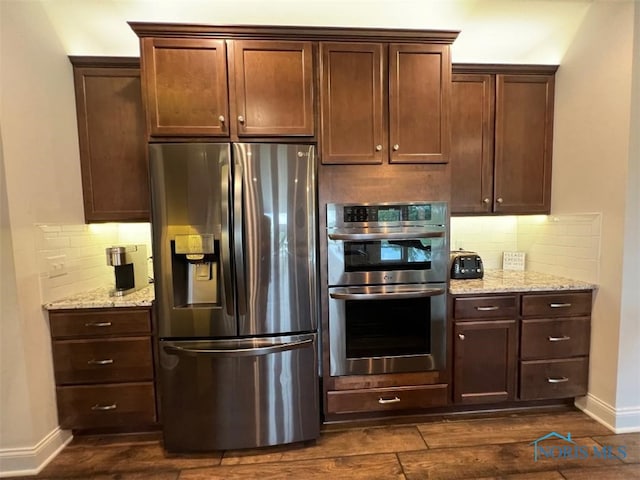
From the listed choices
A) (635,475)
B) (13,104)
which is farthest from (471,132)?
(13,104)

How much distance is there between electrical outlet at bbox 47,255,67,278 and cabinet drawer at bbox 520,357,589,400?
307cm

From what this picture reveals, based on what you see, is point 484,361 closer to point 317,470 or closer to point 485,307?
point 485,307

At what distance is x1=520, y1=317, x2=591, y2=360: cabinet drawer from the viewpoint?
222 cm

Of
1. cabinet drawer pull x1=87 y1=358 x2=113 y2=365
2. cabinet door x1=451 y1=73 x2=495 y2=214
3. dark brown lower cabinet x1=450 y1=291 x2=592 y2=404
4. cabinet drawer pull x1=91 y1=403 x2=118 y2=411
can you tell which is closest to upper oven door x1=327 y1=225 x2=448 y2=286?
dark brown lower cabinet x1=450 y1=291 x2=592 y2=404

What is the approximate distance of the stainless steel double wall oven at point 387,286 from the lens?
2.06 m

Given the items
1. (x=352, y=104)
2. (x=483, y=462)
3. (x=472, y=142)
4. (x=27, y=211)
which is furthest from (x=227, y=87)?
(x=483, y=462)

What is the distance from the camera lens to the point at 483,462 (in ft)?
6.15

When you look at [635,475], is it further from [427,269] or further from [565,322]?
[427,269]

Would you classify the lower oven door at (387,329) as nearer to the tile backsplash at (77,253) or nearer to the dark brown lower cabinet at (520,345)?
the dark brown lower cabinet at (520,345)

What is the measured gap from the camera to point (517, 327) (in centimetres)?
221

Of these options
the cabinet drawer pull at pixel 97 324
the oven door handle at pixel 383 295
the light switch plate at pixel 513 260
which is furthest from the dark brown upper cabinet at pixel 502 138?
the cabinet drawer pull at pixel 97 324

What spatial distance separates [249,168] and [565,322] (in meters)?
2.32

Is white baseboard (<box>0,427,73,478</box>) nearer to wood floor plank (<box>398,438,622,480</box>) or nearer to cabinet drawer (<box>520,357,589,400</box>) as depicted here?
wood floor plank (<box>398,438,622,480</box>)

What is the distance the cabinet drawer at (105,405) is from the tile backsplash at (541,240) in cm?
255
